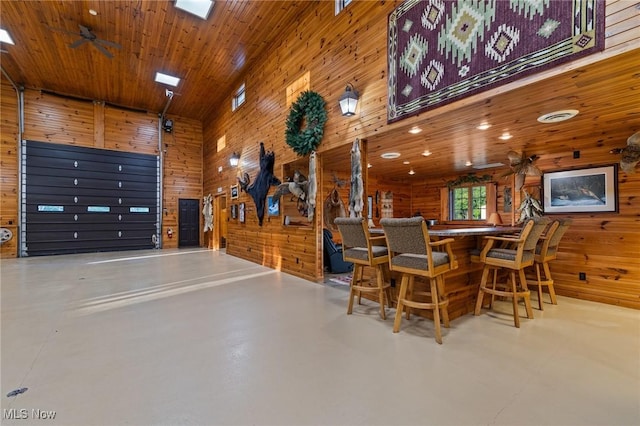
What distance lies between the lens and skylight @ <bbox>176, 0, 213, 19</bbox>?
5.05m

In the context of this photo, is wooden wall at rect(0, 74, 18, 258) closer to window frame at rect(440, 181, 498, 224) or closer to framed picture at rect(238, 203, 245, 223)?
framed picture at rect(238, 203, 245, 223)

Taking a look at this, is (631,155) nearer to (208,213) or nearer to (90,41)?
(90,41)

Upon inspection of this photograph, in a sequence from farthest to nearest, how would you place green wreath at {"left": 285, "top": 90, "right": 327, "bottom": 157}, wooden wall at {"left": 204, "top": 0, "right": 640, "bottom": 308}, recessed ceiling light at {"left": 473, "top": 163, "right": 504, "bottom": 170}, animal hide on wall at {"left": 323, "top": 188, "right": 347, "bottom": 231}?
recessed ceiling light at {"left": 473, "top": 163, "right": 504, "bottom": 170} < animal hide on wall at {"left": 323, "top": 188, "right": 347, "bottom": 231} < green wreath at {"left": 285, "top": 90, "right": 327, "bottom": 157} < wooden wall at {"left": 204, "top": 0, "right": 640, "bottom": 308}

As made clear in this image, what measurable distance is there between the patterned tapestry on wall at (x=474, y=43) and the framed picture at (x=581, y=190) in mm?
2738

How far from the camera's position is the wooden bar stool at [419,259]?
2523 mm

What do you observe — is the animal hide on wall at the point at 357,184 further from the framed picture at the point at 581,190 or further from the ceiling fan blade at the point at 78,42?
the ceiling fan blade at the point at 78,42

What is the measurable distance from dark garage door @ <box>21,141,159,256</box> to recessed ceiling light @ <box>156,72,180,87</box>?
3312 millimetres

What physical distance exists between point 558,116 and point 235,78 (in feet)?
24.9

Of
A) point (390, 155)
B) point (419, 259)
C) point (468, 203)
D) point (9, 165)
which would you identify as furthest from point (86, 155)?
point (468, 203)

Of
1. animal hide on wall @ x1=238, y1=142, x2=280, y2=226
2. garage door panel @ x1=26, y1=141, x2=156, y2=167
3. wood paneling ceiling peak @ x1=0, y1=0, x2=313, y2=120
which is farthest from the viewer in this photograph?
garage door panel @ x1=26, y1=141, x2=156, y2=167

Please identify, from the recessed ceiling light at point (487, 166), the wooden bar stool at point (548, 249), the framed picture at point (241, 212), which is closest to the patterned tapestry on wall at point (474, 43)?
the wooden bar stool at point (548, 249)

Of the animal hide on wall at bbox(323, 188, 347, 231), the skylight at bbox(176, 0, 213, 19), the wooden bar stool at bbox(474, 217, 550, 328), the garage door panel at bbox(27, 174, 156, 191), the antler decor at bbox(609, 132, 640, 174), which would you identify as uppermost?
the skylight at bbox(176, 0, 213, 19)

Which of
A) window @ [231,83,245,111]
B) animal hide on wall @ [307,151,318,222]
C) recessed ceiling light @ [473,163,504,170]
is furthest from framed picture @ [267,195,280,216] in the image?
recessed ceiling light @ [473,163,504,170]

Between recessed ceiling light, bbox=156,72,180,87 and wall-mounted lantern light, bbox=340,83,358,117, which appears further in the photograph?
recessed ceiling light, bbox=156,72,180,87
